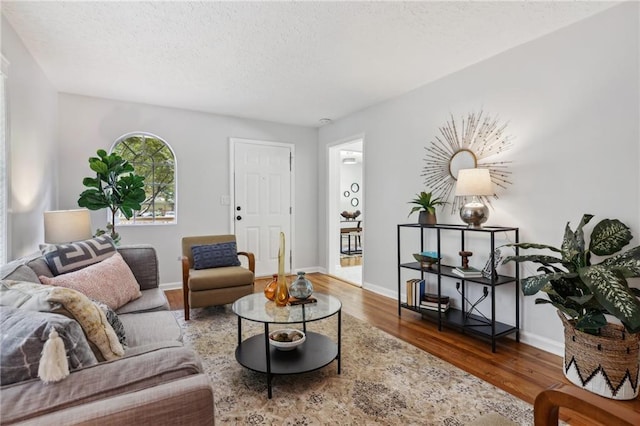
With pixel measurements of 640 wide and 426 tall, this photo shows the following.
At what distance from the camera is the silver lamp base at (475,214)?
2918mm

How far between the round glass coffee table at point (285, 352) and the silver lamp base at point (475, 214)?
1.44 metres

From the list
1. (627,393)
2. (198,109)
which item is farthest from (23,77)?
(627,393)

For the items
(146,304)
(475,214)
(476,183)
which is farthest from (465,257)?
(146,304)

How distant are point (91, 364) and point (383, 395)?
5.24 feet

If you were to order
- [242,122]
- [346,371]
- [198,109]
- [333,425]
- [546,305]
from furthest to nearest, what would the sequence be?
[242,122] → [198,109] → [546,305] → [346,371] → [333,425]

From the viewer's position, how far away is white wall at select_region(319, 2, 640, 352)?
2.24 metres

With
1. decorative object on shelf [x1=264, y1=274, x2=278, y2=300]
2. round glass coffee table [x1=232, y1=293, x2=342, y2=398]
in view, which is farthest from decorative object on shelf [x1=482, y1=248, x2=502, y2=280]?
decorative object on shelf [x1=264, y1=274, x2=278, y2=300]

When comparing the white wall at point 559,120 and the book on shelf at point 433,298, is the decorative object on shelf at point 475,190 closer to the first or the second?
the white wall at point 559,120

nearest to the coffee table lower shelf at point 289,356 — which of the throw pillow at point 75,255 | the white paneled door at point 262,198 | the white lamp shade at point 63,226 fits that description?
the throw pillow at point 75,255

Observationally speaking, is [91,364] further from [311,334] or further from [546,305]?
[546,305]

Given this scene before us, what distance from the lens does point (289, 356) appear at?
2.27 meters

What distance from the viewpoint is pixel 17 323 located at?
3.24 feet

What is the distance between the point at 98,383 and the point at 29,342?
0.22 m

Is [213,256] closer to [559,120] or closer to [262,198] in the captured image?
[262,198]
